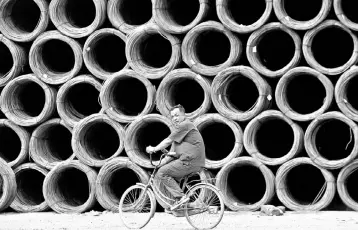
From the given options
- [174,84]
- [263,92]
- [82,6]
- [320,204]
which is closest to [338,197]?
[320,204]

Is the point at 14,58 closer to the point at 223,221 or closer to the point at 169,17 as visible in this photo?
the point at 169,17

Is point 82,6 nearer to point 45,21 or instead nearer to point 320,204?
point 45,21

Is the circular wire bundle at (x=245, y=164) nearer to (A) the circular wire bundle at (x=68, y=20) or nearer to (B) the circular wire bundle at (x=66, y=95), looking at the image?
(B) the circular wire bundle at (x=66, y=95)

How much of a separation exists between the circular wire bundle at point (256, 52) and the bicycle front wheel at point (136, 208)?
121 inches

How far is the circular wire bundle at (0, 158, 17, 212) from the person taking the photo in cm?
1475

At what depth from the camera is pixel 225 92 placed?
14.8 m

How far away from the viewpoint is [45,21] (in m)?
15.6

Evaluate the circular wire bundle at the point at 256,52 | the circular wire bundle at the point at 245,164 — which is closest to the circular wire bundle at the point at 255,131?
the circular wire bundle at the point at 245,164

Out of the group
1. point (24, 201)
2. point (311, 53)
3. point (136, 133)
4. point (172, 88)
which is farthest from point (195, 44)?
point (24, 201)

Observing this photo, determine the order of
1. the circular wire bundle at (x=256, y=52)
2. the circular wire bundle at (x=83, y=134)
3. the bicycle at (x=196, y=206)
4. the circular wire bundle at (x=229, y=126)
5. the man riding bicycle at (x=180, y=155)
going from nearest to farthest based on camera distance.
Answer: the bicycle at (x=196, y=206), the man riding bicycle at (x=180, y=155), the circular wire bundle at (x=256, y=52), the circular wire bundle at (x=229, y=126), the circular wire bundle at (x=83, y=134)

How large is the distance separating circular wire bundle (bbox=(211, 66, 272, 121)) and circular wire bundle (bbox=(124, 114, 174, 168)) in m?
0.94

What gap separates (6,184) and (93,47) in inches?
111

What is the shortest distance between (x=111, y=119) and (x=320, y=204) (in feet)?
12.7

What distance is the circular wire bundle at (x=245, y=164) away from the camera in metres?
14.3
